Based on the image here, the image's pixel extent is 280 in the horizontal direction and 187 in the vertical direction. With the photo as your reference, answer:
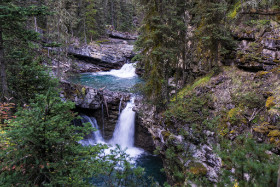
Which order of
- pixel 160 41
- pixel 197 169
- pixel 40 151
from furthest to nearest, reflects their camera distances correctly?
pixel 160 41, pixel 197 169, pixel 40 151

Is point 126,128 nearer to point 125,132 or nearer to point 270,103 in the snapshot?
point 125,132

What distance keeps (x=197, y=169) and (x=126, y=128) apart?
28.5ft

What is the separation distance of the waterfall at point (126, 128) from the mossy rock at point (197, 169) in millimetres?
8038

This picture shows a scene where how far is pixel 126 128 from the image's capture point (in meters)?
15.4

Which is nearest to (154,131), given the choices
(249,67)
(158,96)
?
(158,96)

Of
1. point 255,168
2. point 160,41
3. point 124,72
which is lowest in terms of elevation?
point 255,168

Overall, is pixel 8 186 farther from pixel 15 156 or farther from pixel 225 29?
pixel 225 29

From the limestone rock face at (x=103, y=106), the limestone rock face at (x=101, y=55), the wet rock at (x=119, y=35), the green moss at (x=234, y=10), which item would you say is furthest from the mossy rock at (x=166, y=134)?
the wet rock at (x=119, y=35)

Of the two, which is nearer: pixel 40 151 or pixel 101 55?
pixel 40 151

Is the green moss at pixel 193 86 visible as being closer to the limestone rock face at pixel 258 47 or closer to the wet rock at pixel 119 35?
the limestone rock face at pixel 258 47

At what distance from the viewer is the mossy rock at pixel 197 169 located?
7418 millimetres

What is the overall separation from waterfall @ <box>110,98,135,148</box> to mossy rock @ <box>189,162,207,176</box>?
26.4ft

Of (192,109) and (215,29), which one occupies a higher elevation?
(215,29)

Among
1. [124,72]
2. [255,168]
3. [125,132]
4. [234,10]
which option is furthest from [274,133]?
[124,72]
